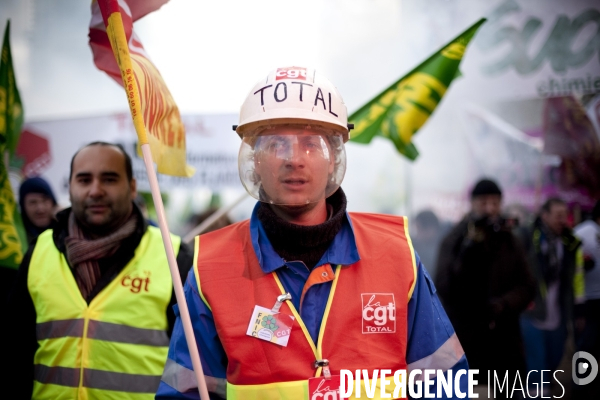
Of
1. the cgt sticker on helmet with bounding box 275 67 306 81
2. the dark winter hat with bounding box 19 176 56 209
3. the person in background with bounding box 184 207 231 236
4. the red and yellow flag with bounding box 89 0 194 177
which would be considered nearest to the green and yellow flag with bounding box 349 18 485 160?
the person in background with bounding box 184 207 231 236

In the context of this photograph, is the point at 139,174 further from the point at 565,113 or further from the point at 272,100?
the point at 565,113

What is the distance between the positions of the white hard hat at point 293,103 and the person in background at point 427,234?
196 inches

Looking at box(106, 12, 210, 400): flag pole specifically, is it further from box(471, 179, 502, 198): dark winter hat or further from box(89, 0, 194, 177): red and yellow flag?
box(471, 179, 502, 198): dark winter hat

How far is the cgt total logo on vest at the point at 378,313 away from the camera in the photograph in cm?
205

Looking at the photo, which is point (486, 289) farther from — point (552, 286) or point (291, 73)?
point (291, 73)

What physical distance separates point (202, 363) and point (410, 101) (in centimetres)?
282

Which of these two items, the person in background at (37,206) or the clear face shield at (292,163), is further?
the person in background at (37,206)

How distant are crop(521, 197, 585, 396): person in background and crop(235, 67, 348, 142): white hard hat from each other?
179 inches

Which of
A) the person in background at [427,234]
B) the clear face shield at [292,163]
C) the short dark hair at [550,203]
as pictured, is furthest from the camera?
the person in background at [427,234]

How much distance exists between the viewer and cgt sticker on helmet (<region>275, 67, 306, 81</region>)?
7.40 feet

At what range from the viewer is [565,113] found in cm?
679

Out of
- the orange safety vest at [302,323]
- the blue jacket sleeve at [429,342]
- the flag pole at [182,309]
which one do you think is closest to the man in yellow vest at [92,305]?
the orange safety vest at [302,323]

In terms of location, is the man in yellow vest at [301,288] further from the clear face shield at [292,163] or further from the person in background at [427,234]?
the person in background at [427,234]

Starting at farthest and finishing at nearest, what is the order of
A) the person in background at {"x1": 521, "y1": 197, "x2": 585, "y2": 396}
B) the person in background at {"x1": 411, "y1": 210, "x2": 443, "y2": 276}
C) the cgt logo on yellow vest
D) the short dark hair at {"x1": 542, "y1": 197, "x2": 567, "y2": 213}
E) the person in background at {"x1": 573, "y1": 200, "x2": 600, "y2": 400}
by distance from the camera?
the person in background at {"x1": 411, "y1": 210, "x2": 443, "y2": 276} → the short dark hair at {"x1": 542, "y1": 197, "x2": 567, "y2": 213} → the person in background at {"x1": 521, "y1": 197, "x2": 585, "y2": 396} → the person in background at {"x1": 573, "y1": 200, "x2": 600, "y2": 400} → the cgt logo on yellow vest
